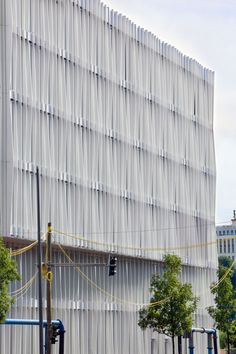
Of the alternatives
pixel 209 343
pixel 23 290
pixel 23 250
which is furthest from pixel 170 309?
pixel 209 343

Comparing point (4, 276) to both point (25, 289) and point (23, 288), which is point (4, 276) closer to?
point (23, 288)

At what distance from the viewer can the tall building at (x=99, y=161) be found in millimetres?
84188

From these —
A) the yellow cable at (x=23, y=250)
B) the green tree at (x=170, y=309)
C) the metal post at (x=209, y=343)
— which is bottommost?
the metal post at (x=209, y=343)

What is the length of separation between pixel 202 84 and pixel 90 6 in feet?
81.0

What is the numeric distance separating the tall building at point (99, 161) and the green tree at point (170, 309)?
577cm

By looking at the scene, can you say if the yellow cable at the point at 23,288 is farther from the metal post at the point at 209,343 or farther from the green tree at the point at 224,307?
the metal post at the point at 209,343

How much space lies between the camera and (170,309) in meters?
88.8

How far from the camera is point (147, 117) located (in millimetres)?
103750

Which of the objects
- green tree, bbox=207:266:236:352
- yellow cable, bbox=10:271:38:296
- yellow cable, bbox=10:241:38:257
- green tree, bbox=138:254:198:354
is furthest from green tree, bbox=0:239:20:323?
green tree, bbox=207:266:236:352

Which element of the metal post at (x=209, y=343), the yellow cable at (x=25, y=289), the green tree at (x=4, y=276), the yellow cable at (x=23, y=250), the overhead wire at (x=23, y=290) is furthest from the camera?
the metal post at (x=209, y=343)

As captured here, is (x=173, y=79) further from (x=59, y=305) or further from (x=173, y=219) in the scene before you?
(x=59, y=305)

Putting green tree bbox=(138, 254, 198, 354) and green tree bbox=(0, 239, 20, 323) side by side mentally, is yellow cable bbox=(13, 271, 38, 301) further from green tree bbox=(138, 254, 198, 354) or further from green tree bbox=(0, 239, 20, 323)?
green tree bbox=(0, 239, 20, 323)

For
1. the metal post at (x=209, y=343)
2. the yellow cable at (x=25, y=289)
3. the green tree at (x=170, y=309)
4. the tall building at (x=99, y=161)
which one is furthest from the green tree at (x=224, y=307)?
the yellow cable at (x=25, y=289)

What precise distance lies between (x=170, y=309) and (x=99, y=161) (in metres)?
13.3
